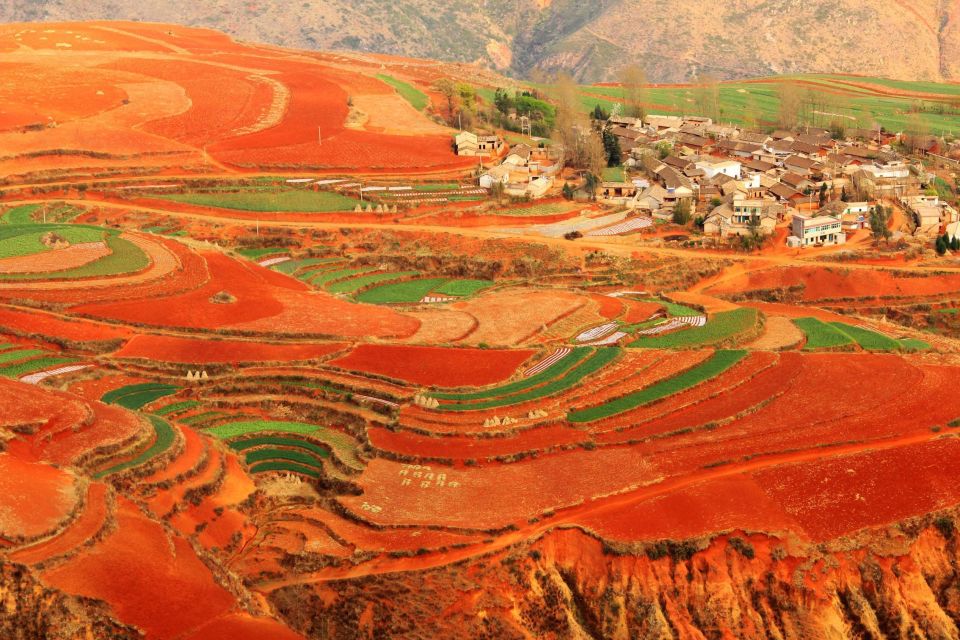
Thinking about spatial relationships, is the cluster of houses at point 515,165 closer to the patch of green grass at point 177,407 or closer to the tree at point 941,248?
the tree at point 941,248

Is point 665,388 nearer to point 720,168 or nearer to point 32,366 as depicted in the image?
point 32,366

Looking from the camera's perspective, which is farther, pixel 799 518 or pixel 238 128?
pixel 238 128

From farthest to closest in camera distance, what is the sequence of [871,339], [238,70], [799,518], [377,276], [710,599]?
[238,70], [377,276], [871,339], [799,518], [710,599]

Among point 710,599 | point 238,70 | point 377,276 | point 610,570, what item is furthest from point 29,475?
point 238,70

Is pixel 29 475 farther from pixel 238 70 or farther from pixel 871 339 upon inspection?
pixel 238 70

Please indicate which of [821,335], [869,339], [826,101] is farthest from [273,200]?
[826,101]

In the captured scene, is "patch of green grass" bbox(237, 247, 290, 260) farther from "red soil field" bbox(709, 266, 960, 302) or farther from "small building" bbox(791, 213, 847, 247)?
"small building" bbox(791, 213, 847, 247)
